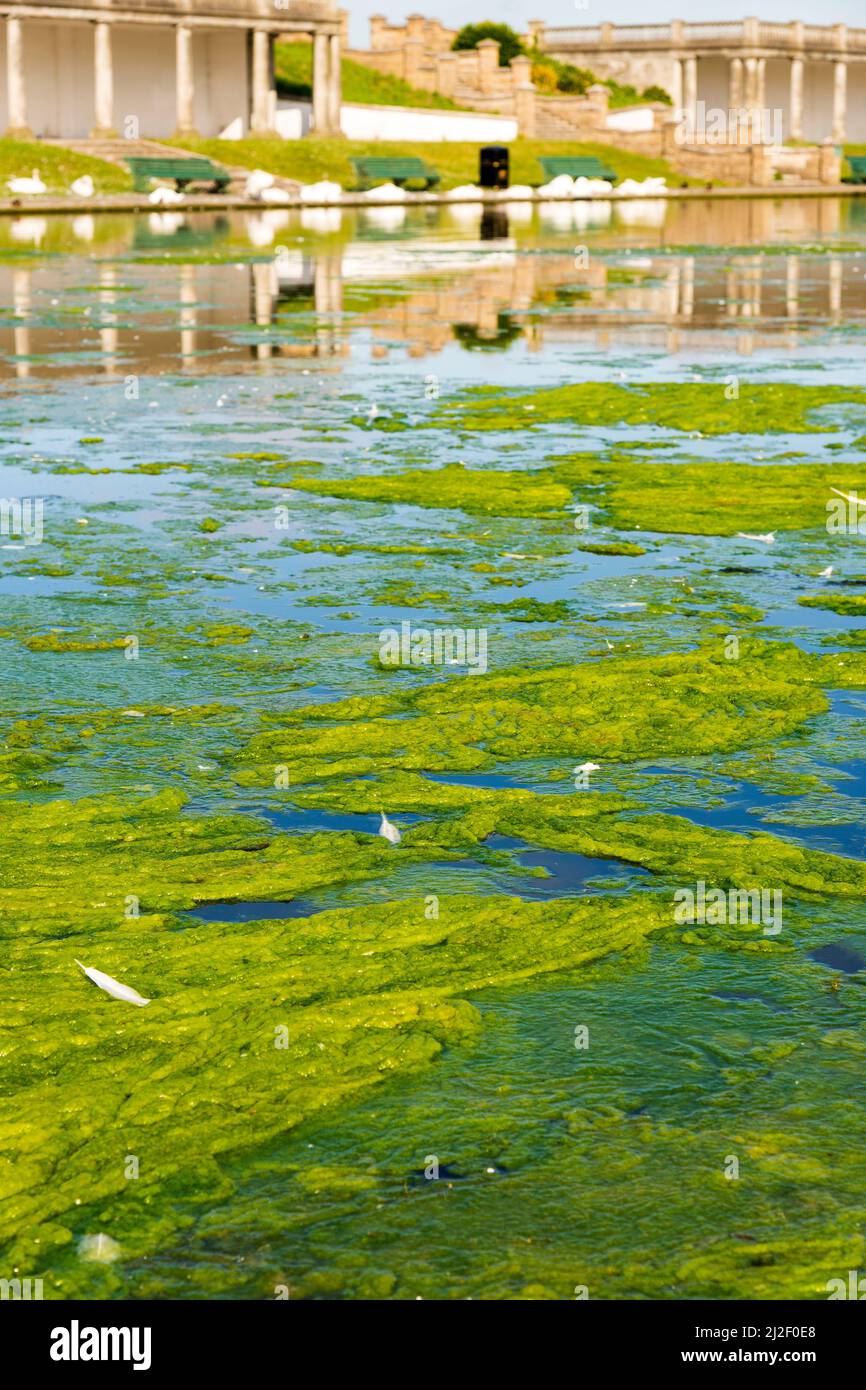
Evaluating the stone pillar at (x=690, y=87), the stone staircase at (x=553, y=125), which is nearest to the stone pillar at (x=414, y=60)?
the stone staircase at (x=553, y=125)

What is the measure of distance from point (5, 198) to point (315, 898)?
45.1 meters

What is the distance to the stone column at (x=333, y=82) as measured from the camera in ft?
227

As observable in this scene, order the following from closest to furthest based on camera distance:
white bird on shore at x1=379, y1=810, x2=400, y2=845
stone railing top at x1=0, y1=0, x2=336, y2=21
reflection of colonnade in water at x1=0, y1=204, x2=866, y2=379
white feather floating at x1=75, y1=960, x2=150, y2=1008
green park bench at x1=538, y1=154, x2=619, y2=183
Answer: white feather floating at x1=75, y1=960, x2=150, y2=1008, white bird on shore at x1=379, y1=810, x2=400, y2=845, reflection of colonnade in water at x1=0, y1=204, x2=866, y2=379, stone railing top at x1=0, y1=0, x2=336, y2=21, green park bench at x1=538, y1=154, x2=619, y2=183

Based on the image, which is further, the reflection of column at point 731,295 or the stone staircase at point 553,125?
the stone staircase at point 553,125

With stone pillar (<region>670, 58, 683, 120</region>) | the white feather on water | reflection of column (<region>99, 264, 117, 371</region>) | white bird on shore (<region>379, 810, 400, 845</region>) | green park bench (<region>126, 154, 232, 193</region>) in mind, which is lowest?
the white feather on water

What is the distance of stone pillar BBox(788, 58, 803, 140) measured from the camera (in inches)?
3821

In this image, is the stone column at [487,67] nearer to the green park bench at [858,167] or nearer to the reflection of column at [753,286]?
the green park bench at [858,167]

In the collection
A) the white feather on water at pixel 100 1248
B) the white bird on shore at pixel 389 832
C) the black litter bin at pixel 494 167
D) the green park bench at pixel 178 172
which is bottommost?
the white feather on water at pixel 100 1248

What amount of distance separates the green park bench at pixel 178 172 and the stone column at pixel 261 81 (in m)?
14.5

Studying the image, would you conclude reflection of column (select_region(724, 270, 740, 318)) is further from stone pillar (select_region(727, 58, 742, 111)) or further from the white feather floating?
stone pillar (select_region(727, 58, 742, 111))

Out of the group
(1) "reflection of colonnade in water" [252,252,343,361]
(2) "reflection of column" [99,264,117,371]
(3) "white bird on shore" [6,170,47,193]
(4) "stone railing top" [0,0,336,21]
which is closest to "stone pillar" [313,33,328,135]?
(4) "stone railing top" [0,0,336,21]

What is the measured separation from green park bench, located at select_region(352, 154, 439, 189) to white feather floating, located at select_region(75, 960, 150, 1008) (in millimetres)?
56838

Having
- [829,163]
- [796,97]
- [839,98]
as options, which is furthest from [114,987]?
[839,98]
